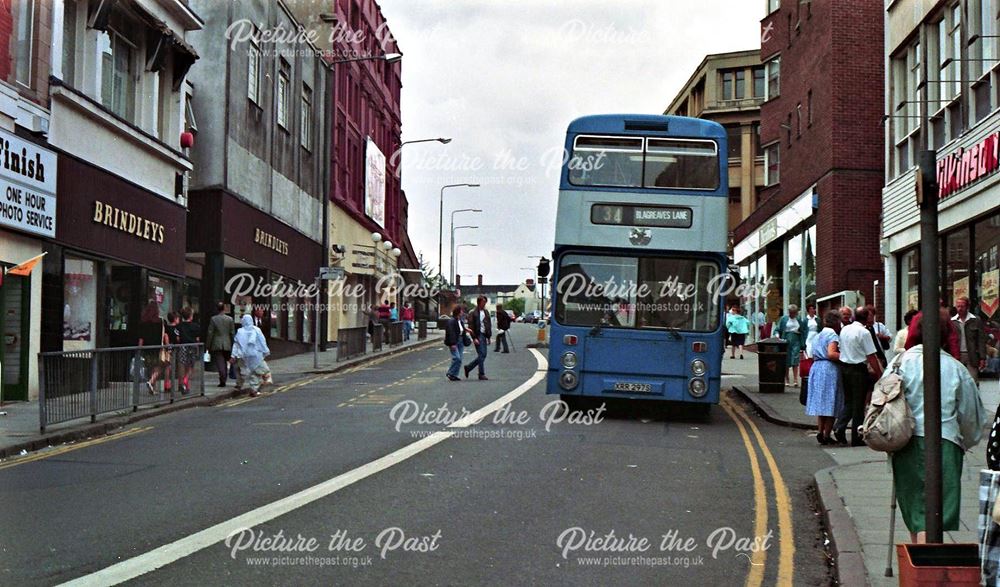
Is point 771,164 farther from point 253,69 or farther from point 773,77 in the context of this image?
point 253,69

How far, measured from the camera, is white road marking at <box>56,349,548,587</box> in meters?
6.74

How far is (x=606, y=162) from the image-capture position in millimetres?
16094

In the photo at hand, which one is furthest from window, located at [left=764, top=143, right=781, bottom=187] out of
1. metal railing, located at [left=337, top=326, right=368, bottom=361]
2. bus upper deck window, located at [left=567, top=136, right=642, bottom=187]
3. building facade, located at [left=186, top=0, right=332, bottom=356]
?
bus upper deck window, located at [left=567, top=136, right=642, bottom=187]

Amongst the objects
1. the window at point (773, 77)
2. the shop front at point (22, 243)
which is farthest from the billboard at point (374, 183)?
the shop front at point (22, 243)

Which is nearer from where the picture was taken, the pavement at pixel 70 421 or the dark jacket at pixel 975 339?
the pavement at pixel 70 421

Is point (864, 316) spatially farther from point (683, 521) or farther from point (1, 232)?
point (1, 232)

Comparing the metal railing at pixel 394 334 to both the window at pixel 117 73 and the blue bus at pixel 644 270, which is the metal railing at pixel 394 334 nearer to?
the window at pixel 117 73

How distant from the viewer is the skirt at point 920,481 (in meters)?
6.96

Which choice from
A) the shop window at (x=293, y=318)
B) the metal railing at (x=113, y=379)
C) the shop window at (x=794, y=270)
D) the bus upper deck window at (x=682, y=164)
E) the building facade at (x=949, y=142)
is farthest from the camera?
the shop window at (x=293, y=318)

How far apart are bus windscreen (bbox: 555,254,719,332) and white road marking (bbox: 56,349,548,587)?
11.6ft

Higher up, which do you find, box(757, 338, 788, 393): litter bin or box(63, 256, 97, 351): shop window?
box(63, 256, 97, 351): shop window

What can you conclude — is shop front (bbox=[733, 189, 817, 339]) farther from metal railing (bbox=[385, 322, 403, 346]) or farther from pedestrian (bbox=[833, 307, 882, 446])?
pedestrian (bbox=[833, 307, 882, 446])

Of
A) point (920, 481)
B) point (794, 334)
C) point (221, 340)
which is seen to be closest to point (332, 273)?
point (221, 340)

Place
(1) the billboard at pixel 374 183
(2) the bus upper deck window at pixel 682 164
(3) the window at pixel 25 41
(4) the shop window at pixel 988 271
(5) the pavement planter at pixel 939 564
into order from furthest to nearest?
(1) the billboard at pixel 374 183
(3) the window at pixel 25 41
(4) the shop window at pixel 988 271
(2) the bus upper deck window at pixel 682 164
(5) the pavement planter at pixel 939 564
